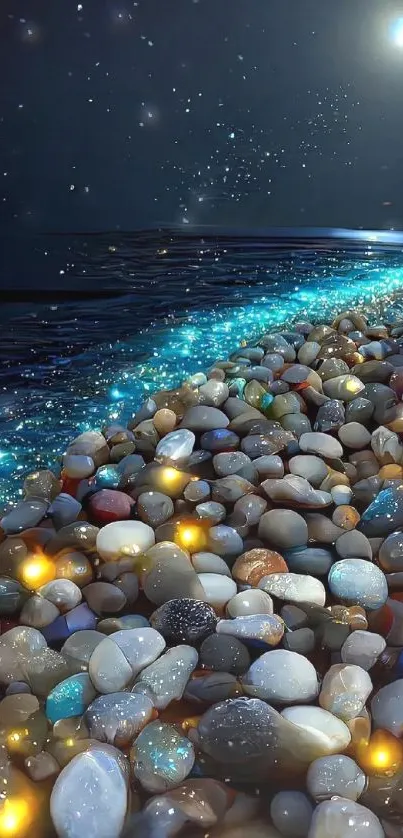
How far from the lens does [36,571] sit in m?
0.80

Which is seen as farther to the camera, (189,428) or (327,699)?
(189,428)

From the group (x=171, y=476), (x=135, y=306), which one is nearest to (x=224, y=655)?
(x=171, y=476)

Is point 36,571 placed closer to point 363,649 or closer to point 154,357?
point 363,649

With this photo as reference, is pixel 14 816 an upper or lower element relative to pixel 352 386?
lower

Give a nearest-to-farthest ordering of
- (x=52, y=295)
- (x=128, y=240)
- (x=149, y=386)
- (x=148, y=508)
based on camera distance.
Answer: (x=148, y=508)
(x=149, y=386)
(x=52, y=295)
(x=128, y=240)

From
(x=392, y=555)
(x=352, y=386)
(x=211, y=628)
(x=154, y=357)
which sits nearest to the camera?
(x=211, y=628)

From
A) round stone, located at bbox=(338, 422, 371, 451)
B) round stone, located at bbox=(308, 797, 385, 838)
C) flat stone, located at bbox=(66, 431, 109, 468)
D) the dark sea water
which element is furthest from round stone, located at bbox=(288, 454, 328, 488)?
round stone, located at bbox=(308, 797, 385, 838)

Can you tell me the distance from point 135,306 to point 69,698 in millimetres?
1623

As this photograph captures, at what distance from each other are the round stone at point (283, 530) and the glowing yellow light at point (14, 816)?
451 mm

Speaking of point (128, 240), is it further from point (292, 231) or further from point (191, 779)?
point (191, 779)

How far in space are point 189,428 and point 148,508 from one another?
0.86 feet

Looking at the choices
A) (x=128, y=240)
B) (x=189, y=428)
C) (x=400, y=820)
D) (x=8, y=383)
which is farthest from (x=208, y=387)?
(x=128, y=240)

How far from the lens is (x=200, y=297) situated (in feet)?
7.23

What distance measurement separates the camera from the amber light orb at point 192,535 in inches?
33.5
